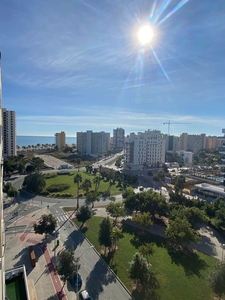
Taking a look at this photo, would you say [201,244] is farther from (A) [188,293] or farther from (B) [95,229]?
(B) [95,229]

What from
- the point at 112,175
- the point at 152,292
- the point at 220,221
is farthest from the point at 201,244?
the point at 112,175

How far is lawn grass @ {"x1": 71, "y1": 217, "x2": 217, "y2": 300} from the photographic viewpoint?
2053cm

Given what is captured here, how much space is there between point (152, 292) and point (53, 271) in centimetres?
1123

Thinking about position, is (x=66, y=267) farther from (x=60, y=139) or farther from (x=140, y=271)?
(x=60, y=139)

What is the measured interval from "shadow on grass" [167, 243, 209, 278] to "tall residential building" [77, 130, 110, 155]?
11914 centimetres

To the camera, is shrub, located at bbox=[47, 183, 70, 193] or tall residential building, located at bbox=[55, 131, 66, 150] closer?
shrub, located at bbox=[47, 183, 70, 193]

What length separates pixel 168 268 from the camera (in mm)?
24344

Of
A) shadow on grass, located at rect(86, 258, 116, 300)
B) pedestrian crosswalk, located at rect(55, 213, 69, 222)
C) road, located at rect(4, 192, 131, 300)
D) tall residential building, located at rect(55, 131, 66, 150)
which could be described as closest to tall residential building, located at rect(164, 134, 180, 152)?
tall residential building, located at rect(55, 131, 66, 150)

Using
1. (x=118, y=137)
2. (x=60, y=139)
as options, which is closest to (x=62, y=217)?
(x=60, y=139)

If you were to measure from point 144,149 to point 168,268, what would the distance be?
Answer: 2794 inches

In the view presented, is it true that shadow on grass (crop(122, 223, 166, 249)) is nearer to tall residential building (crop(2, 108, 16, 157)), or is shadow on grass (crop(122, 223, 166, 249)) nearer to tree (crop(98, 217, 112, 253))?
tree (crop(98, 217, 112, 253))

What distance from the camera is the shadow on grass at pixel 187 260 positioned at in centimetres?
2412

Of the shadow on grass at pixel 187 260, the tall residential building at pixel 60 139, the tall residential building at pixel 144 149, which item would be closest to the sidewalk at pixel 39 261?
the shadow on grass at pixel 187 260

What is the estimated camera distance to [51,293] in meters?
20.5
